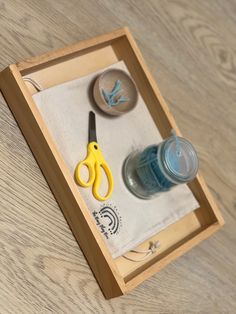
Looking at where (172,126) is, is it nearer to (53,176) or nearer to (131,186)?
(131,186)

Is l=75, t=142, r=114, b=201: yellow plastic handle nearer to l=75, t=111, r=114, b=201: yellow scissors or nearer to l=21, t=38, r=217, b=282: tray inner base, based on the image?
l=75, t=111, r=114, b=201: yellow scissors

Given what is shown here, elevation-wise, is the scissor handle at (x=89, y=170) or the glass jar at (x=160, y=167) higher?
the scissor handle at (x=89, y=170)

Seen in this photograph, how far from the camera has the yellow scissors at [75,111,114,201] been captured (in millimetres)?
712

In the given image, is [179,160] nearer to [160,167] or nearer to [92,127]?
[160,167]

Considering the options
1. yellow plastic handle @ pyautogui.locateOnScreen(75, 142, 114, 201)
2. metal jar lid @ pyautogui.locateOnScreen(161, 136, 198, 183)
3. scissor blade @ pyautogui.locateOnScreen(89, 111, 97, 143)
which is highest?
scissor blade @ pyautogui.locateOnScreen(89, 111, 97, 143)

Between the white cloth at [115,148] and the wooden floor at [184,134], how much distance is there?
0.05 metres

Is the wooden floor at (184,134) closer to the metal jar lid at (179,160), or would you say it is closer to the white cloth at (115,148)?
the white cloth at (115,148)

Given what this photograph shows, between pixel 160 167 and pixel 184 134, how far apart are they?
20 centimetres

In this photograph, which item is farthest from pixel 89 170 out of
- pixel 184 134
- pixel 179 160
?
pixel 184 134

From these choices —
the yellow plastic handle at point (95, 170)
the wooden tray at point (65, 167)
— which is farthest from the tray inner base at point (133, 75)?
the yellow plastic handle at point (95, 170)

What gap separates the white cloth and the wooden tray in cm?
2

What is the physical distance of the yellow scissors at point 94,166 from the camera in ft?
2.34

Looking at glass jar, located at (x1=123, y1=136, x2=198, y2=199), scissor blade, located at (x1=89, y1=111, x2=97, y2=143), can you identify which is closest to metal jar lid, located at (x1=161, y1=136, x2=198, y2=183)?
glass jar, located at (x1=123, y1=136, x2=198, y2=199)

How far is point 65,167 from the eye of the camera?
0.67m
